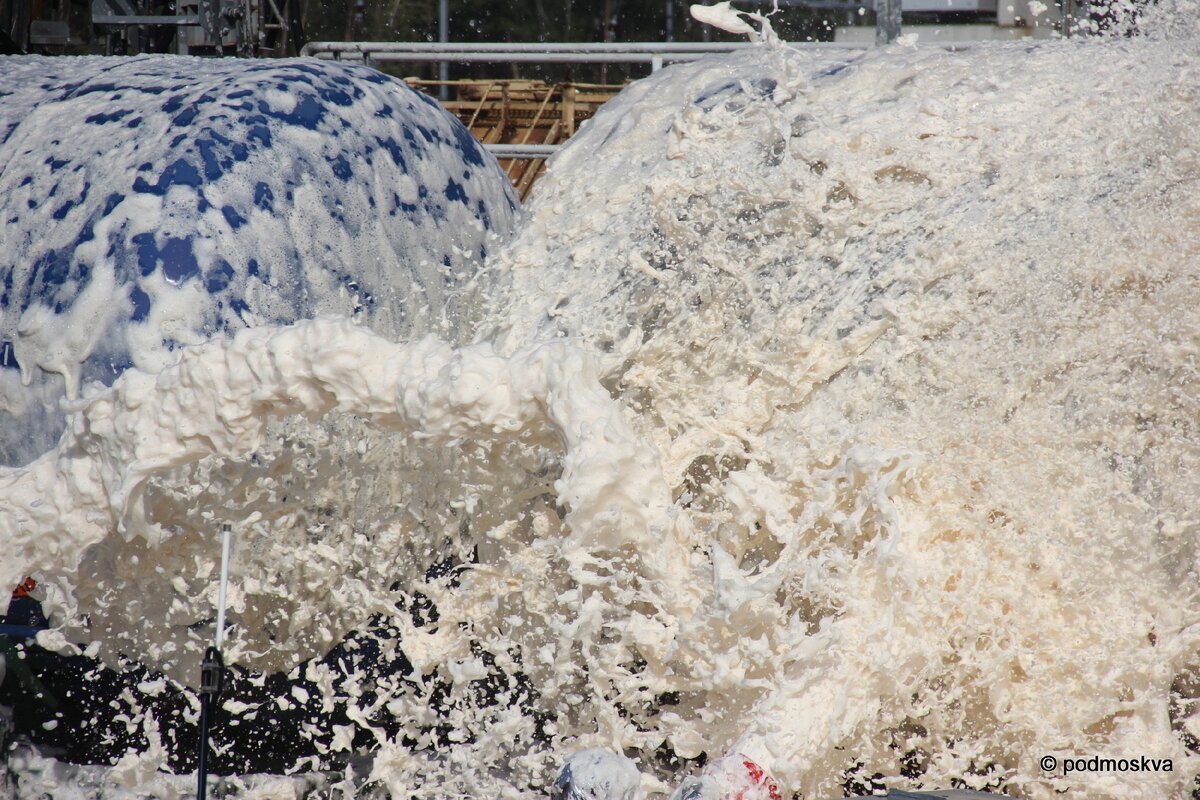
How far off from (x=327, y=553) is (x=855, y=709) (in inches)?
32.1

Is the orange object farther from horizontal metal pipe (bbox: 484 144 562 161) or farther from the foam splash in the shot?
horizontal metal pipe (bbox: 484 144 562 161)

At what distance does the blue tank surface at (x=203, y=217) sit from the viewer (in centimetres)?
167

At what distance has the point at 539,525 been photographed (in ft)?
5.28

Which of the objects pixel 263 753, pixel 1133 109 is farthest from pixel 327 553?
pixel 1133 109

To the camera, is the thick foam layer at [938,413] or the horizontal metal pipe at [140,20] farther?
the horizontal metal pipe at [140,20]

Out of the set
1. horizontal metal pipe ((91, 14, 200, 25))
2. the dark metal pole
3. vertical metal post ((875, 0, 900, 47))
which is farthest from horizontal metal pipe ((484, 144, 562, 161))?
the dark metal pole

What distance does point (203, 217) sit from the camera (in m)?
1.70

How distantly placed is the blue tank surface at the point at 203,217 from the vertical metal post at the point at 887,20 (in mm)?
1042

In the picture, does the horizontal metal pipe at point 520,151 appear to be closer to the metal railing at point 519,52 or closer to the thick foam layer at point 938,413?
the metal railing at point 519,52

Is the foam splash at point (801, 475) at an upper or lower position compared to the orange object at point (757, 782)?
upper

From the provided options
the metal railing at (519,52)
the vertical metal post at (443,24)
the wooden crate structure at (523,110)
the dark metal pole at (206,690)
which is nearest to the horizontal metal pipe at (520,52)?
the metal railing at (519,52)

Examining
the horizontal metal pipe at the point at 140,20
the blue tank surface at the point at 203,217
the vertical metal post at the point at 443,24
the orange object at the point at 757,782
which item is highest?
the vertical metal post at the point at 443,24

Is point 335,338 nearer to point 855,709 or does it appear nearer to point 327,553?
point 327,553

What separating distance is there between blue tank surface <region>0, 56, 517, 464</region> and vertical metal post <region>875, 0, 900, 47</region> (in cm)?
104
